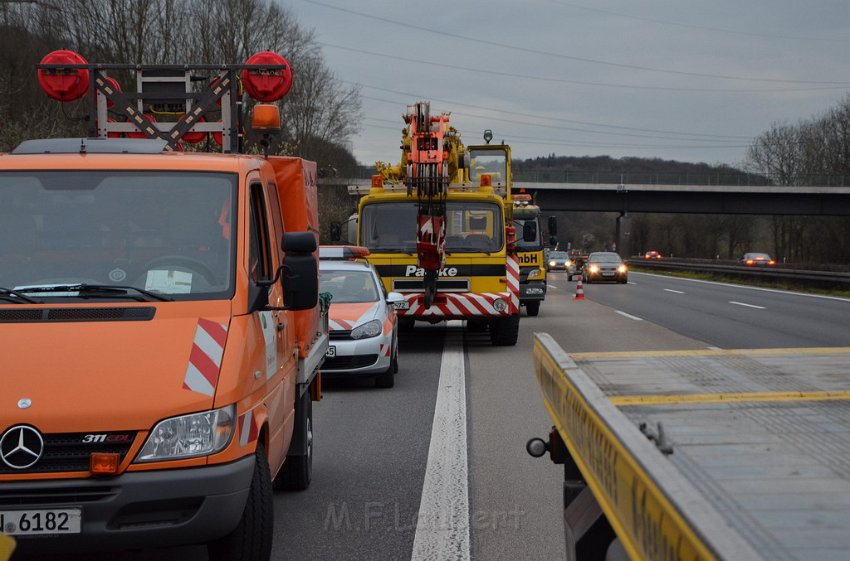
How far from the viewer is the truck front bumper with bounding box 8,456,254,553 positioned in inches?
169

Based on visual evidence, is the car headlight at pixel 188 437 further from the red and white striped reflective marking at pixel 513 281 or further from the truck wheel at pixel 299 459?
the red and white striped reflective marking at pixel 513 281

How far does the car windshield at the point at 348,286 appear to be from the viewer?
13812 mm

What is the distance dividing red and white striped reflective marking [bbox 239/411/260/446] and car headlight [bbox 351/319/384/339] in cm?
756

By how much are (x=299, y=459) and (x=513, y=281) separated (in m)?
11.4

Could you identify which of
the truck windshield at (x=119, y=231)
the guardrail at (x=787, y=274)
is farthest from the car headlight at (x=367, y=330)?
the guardrail at (x=787, y=274)

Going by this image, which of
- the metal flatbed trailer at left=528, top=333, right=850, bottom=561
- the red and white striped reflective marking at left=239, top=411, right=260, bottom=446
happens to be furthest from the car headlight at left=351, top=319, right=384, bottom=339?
the red and white striped reflective marking at left=239, top=411, right=260, bottom=446

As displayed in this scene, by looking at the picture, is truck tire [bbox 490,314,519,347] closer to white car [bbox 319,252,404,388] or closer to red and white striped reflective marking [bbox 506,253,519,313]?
red and white striped reflective marking [bbox 506,253,519,313]

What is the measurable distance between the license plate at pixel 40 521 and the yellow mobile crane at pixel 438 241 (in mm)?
12873

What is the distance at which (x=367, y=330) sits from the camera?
41.2ft

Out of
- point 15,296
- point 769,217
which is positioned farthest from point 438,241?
point 769,217

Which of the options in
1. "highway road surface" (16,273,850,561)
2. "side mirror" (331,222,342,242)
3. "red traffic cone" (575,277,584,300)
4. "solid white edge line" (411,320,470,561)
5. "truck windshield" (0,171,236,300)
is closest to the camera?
"truck windshield" (0,171,236,300)

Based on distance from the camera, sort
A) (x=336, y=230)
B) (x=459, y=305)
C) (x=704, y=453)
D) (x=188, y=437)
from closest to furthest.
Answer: (x=704, y=453), (x=188, y=437), (x=459, y=305), (x=336, y=230)

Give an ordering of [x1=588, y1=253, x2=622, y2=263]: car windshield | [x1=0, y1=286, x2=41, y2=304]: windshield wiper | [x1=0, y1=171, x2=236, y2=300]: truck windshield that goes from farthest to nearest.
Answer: [x1=588, y1=253, x2=622, y2=263]: car windshield
[x1=0, y1=171, x2=236, y2=300]: truck windshield
[x1=0, y1=286, x2=41, y2=304]: windshield wiper

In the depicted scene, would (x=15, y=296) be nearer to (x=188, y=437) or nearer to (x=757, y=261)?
(x=188, y=437)
